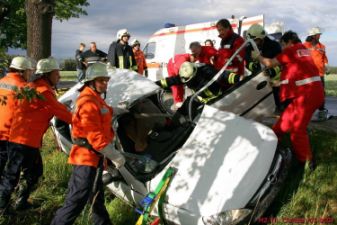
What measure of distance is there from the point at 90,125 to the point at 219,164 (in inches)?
51.2

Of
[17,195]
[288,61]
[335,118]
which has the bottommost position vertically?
[17,195]

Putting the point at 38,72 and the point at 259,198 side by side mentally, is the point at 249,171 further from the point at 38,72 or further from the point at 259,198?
the point at 38,72

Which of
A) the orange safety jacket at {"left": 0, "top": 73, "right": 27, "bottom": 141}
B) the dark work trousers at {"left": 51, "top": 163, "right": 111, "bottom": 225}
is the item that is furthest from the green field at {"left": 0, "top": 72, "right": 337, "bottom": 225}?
the orange safety jacket at {"left": 0, "top": 73, "right": 27, "bottom": 141}

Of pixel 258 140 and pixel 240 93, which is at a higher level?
pixel 240 93

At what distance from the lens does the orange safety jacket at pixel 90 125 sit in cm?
374

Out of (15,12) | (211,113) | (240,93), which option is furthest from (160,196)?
(15,12)

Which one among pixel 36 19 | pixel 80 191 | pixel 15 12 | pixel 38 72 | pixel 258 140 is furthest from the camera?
pixel 15 12

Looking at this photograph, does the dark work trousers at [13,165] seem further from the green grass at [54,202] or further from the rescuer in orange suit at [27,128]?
the green grass at [54,202]

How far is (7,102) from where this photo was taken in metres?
4.76

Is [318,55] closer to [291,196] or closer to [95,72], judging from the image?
[291,196]

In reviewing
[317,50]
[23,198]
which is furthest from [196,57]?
[23,198]

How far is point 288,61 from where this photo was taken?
491 centimetres

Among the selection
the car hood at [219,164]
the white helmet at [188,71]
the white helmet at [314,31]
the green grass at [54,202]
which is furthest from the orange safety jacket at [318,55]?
the green grass at [54,202]

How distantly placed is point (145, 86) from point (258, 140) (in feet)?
5.72
